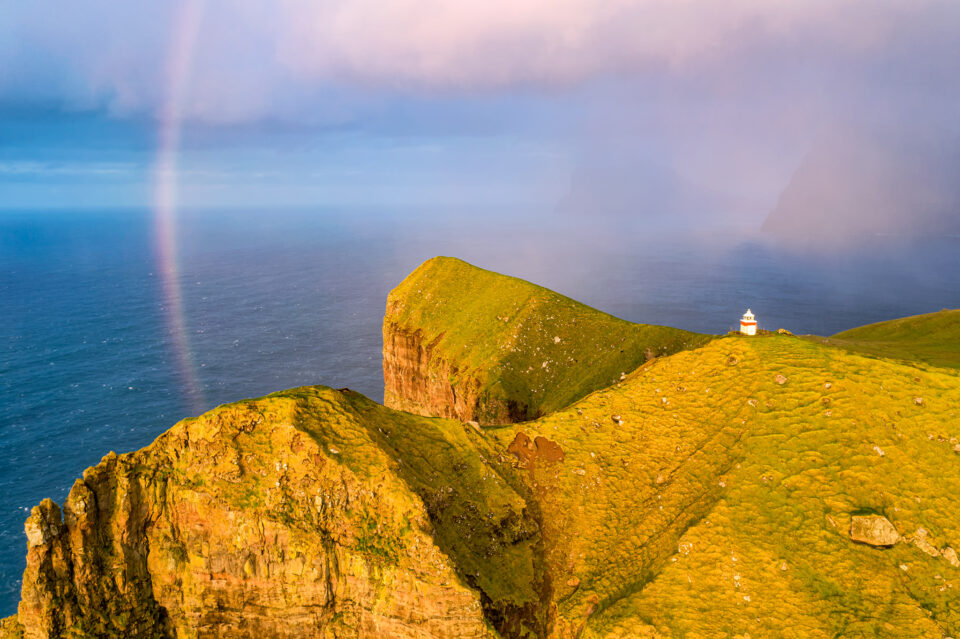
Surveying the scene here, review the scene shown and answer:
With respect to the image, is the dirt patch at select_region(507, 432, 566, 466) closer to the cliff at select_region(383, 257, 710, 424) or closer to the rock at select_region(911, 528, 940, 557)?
the rock at select_region(911, 528, 940, 557)

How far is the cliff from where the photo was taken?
193 feet

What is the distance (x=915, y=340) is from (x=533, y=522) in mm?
59189

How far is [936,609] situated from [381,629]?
24.8 meters

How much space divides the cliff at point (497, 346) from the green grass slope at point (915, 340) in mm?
17053

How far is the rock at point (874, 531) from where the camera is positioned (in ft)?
88.1

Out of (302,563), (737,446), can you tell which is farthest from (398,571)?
(737,446)

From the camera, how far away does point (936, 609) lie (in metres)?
24.5

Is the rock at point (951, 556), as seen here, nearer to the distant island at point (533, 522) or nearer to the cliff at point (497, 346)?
the distant island at point (533, 522)

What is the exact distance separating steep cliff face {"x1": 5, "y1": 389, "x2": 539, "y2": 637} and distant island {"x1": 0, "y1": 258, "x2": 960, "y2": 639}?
10cm

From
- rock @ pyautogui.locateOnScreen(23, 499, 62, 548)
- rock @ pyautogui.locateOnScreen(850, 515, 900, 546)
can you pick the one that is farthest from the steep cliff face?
rock @ pyautogui.locateOnScreen(850, 515, 900, 546)

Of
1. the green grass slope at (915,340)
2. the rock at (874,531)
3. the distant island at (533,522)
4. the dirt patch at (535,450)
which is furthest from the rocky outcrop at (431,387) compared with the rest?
the green grass slope at (915,340)

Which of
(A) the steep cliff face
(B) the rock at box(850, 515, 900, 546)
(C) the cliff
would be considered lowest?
(B) the rock at box(850, 515, 900, 546)

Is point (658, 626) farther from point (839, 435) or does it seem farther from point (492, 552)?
point (839, 435)

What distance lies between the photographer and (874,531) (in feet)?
88.5
